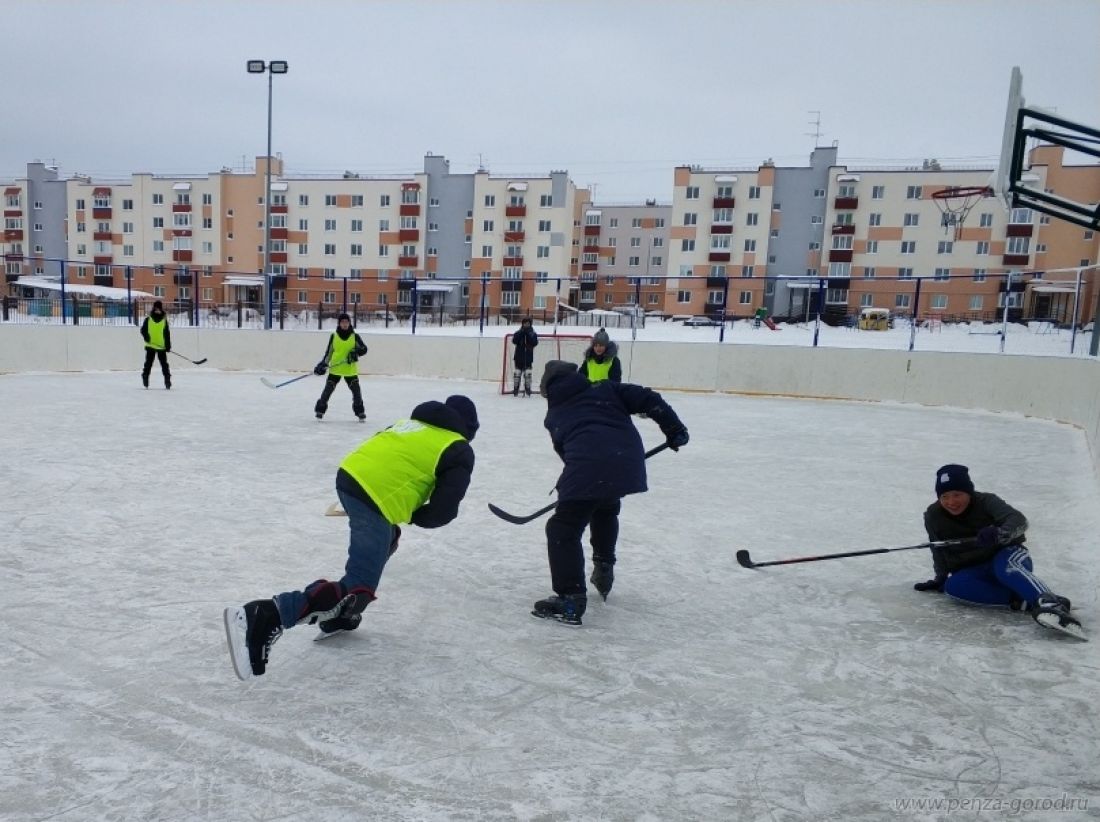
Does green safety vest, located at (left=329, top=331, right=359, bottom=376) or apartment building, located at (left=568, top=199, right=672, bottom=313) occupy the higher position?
apartment building, located at (left=568, top=199, right=672, bottom=313)

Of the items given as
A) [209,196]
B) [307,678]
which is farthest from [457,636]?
[209,196]

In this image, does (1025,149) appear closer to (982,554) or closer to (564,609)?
(982,554)

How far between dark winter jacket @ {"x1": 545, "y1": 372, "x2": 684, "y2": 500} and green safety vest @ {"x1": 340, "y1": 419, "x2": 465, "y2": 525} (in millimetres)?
662

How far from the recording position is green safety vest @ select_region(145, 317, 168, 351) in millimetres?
11516

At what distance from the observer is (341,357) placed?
920cm

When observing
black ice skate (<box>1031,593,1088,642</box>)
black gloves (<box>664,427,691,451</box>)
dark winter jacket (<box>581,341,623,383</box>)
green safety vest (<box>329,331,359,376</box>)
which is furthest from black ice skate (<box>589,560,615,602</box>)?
green safety vest (<box>329,331,359,376</box>)

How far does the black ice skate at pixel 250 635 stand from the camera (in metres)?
2.55

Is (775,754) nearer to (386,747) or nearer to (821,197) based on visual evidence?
(386,747)

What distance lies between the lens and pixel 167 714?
2551 mm

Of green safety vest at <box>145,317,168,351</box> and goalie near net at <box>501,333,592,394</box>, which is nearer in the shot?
green safety vest at <box>145,317,168,351</box>

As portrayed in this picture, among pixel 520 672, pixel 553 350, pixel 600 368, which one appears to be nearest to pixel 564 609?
pixel 520 672

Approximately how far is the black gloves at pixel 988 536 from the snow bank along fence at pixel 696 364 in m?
8.99

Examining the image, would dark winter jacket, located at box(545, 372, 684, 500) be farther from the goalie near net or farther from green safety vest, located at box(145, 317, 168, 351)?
the goalie near net

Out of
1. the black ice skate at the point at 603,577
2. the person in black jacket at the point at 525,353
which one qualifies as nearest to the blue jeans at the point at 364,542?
the black ice skate at the point at 603,577
